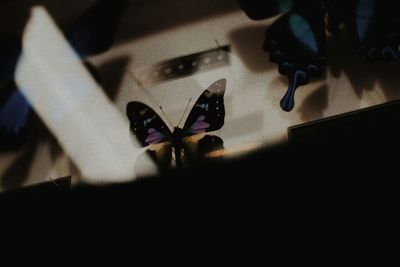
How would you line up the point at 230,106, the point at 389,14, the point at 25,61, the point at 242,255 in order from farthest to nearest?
the point at 25,61, the point at 230,106, the point at 389,14, the point at 242,255

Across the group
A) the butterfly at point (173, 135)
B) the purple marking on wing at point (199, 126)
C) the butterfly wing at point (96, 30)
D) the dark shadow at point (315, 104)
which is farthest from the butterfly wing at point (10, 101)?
the dark shadow at point (315, 104)

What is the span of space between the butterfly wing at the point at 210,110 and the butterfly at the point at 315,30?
0.67ft

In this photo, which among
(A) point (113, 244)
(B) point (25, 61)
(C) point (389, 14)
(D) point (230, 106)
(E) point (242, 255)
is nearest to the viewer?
(E) point (242, 255)

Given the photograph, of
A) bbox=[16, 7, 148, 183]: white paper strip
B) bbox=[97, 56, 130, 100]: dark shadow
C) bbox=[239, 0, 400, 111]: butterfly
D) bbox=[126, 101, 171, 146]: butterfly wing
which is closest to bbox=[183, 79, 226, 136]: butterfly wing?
bbox=[126, 101, 171, 146]: butterfly wing

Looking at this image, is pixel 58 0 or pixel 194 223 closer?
pixel 194 223

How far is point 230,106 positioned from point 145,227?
0.55 meters

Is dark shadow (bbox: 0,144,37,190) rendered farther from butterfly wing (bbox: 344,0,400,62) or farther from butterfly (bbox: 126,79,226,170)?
butterfly wing (bbox: 344,0,400,62)

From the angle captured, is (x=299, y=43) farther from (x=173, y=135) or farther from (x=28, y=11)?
(x=28, y=11)

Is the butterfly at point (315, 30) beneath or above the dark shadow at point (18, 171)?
above

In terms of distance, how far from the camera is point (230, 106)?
1340mm

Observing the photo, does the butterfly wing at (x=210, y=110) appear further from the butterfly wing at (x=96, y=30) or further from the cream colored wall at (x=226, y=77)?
the butterfly wing at (x=96, y=30)

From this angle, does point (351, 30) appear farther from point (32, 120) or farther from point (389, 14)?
point (32, 120)

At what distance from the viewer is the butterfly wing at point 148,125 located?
1.19 meters

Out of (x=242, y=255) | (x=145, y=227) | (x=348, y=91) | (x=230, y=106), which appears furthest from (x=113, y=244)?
(x=348, y=91)
